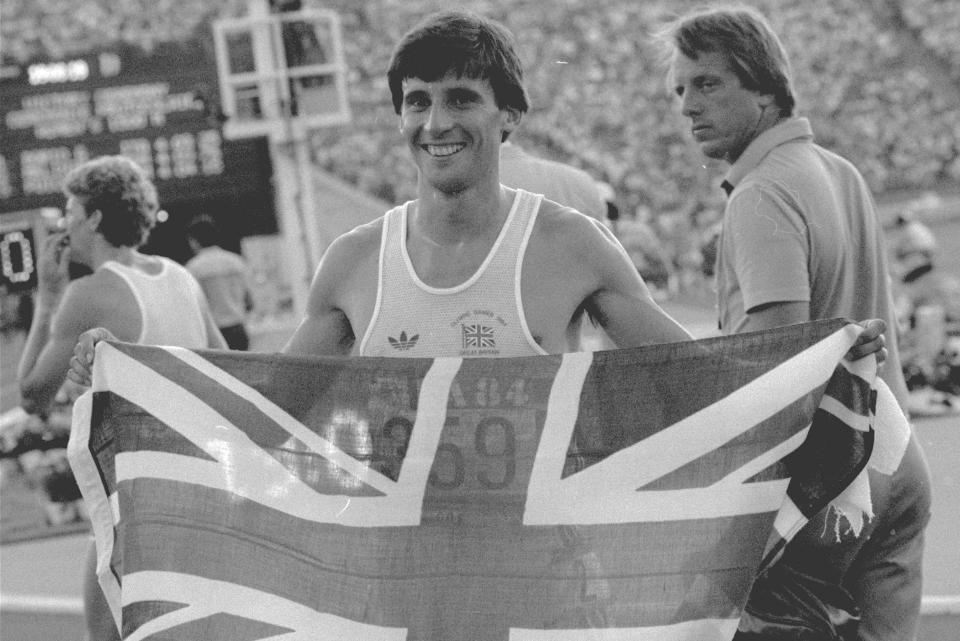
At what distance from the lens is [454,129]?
9.15 ft

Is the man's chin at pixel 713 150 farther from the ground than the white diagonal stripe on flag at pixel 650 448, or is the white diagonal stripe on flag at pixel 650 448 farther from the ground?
the man's chin at pixel 713 150

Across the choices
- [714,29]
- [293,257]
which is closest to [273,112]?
[293,257]

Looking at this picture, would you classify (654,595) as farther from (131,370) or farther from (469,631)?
(131,370)

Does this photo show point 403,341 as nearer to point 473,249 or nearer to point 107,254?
point 473,249

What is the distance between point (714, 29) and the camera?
3.35m

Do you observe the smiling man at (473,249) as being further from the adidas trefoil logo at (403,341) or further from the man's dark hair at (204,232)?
the man's dark hair at (204,232)

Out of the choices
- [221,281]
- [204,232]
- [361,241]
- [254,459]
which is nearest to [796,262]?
[361,241]

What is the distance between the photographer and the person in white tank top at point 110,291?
173 inches

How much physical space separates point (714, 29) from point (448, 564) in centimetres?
132

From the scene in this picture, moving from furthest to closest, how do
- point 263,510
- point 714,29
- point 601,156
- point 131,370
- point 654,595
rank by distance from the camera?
point 601,156 → point 714,29 → point 131,370 → point 263,510 → point 654,595

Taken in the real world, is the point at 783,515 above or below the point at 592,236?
below

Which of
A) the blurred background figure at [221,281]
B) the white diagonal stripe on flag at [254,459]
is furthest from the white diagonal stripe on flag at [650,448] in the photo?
the blurred background figure at [221,281]

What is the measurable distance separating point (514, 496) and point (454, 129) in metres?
0.67

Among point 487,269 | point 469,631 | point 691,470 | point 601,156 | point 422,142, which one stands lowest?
point 601,156
